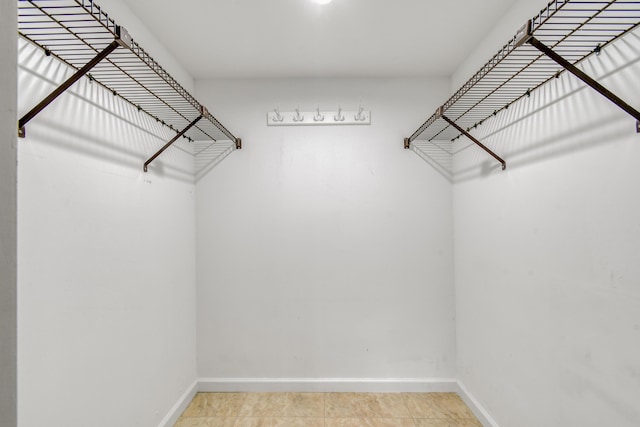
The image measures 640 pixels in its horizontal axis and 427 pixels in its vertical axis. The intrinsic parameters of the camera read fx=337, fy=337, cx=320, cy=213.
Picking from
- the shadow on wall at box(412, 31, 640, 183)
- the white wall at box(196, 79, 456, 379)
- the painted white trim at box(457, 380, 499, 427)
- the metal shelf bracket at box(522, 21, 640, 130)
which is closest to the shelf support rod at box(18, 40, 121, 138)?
the metal shelf bracket at box(522, 21, 640, 130)

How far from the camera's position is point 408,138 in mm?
2324

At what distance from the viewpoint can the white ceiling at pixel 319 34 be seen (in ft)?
5.20

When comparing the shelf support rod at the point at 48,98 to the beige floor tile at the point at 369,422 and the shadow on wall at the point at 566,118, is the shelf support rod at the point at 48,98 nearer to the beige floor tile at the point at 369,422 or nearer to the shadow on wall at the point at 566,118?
the shadow on wall at the point at 566,118

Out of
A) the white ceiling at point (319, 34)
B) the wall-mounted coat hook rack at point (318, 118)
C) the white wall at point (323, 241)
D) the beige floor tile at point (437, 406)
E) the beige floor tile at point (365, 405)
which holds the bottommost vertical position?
the beige floor tile at point (437, 406)

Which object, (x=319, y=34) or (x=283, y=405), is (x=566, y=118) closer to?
(x=319, y=34)

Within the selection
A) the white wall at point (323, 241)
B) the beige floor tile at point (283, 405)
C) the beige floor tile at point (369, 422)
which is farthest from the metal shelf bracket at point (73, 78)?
the beige floor tile at point (369, 422)

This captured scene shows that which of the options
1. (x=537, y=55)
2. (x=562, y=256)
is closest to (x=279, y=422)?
(x=562, y=256)

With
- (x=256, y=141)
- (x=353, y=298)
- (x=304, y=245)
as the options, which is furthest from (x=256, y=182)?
(x=353, y=298)

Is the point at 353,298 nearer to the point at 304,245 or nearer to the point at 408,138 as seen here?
the point at 304,245

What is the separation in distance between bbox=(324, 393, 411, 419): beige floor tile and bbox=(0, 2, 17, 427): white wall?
2.01m

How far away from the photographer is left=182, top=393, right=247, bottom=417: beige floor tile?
2.06 metres

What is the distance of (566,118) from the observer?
1273 millimetres

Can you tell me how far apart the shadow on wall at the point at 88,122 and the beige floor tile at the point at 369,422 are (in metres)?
1.73

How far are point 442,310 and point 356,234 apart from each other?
2.60 feet
